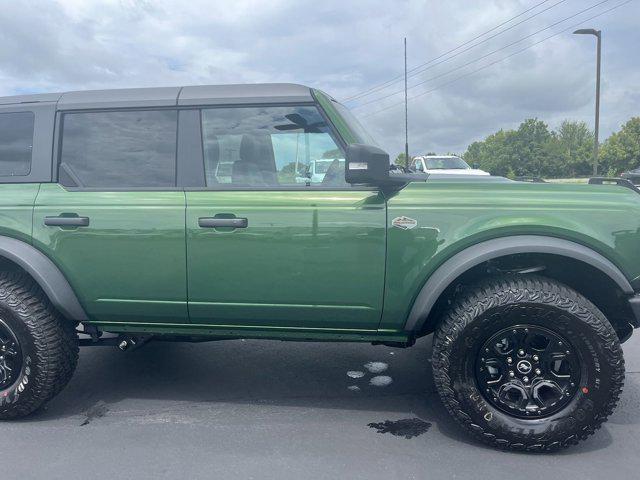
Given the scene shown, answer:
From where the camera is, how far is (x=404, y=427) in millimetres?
3328

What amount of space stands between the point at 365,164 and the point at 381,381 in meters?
1.85

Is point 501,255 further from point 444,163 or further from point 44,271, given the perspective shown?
point 444,163

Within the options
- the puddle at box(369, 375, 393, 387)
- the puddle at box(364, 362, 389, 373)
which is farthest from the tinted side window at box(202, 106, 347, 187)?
the puddle at box(364, 362, 389, 373)

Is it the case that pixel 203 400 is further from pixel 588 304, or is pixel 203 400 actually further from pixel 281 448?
pixel 588 304

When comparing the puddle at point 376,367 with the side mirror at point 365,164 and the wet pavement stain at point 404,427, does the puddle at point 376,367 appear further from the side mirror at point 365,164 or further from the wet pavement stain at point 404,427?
the side mirror at point 365,164

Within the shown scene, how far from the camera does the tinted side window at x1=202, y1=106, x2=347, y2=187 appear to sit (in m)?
3.26

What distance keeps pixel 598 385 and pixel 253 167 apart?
2.24 meters

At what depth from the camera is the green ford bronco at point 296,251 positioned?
9.61 feet

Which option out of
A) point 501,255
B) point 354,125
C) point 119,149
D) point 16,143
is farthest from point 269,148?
point 16,143

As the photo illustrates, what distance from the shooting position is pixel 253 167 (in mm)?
3293

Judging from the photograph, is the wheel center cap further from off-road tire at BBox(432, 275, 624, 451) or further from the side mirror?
the side mirror

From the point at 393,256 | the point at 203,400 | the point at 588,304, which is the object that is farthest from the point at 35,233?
the point at 588,304

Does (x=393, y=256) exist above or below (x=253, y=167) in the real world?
below

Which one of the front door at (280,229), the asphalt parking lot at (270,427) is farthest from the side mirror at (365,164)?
the asphalt parking lot at (270,427)
